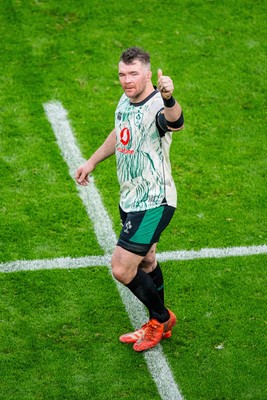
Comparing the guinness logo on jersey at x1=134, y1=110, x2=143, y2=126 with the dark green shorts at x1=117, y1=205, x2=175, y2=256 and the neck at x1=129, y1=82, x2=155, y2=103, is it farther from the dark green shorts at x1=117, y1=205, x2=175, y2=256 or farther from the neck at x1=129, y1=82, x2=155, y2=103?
the dark green shorts at x1=117, y1=205, x2=175, y2=256

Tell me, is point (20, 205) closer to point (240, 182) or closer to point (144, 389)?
point (240, 182)

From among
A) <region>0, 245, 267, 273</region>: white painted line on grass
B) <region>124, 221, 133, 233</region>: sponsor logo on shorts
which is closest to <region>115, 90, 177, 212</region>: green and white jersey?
<region>124, 221, 133, 233</region>: sponsor logo on shorts

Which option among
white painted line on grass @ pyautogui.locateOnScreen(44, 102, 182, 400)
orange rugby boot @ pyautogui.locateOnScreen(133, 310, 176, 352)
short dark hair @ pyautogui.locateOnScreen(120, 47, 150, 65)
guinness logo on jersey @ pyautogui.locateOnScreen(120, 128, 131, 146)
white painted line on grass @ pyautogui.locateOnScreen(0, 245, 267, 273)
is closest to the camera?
short dark hair @ pyautogui.locateOnScreen(120, 47, 150, 65)

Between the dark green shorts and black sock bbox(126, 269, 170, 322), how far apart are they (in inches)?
10.4

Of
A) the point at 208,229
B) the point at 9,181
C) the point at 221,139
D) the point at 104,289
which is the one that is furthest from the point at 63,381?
the point at 221,139

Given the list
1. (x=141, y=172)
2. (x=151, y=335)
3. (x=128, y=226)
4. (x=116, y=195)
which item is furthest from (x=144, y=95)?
(x=116, y=195)

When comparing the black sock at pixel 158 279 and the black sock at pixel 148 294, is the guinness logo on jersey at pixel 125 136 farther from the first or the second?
the black sock at pixel 158 279

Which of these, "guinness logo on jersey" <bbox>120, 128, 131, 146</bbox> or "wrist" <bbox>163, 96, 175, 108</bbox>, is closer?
"wrist" <bbox>163, 96, 175, 108</bbox>

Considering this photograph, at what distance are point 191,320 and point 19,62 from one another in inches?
195

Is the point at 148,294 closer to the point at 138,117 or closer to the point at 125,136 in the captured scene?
the point at 125,136

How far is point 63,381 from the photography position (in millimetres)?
6812

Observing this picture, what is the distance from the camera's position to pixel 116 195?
9180mm

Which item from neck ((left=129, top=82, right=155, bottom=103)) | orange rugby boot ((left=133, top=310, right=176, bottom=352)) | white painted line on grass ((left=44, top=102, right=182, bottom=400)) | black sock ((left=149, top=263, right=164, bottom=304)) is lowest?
white painted line on grass ((left=44, top=102, right=182, bottom=400))

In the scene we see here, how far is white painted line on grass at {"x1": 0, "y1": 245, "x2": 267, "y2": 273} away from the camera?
319 inches
